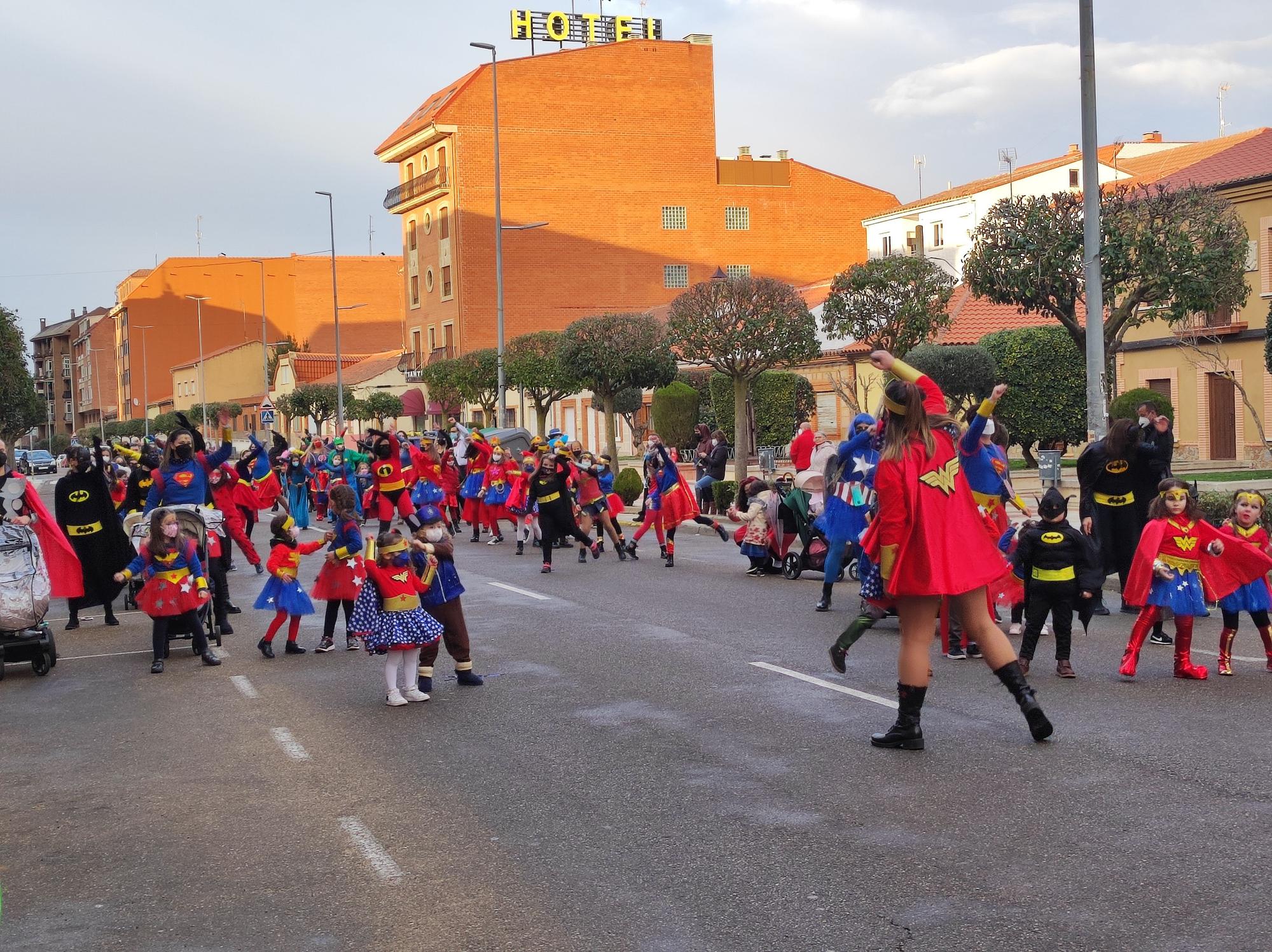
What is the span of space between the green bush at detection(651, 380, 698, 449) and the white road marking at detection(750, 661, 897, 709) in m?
34.4

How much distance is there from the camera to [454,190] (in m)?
68.4

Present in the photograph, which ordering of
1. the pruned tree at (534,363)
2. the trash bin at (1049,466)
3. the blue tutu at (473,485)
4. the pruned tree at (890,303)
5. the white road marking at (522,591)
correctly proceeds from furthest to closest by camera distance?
the pruned tree at (534,363) → the pruned tree at (890,303) → the trash bin at (1049,466) → the blue tutu at (473,485) → the white road marking at (522,591)

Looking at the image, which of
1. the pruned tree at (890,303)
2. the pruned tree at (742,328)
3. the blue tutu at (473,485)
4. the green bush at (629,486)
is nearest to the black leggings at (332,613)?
the blue tutu at (473,485)

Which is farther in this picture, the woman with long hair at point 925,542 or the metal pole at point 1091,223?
the metal pole at point 1091,223

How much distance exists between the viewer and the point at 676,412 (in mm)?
45062

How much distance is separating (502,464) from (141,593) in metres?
11.4

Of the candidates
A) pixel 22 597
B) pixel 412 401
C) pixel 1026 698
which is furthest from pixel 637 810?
pixel 412 401

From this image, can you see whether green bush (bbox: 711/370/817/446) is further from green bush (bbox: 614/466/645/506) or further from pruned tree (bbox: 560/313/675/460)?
green bush (bbox: 614/466/645/506)

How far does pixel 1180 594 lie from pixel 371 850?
18.8 ft

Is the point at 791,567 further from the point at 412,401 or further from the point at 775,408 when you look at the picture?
the point at 412,401

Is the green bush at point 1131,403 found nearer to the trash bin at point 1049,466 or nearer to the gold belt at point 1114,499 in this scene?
the trash bin at point 1049,466

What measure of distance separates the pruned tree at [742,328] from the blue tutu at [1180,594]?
21.3m

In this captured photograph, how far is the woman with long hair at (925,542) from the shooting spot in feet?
23.4

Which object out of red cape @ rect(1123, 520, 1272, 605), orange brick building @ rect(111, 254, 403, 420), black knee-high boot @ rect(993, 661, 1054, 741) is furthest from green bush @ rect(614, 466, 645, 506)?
orange brick building @ rect(111, 254, 403, 420)
